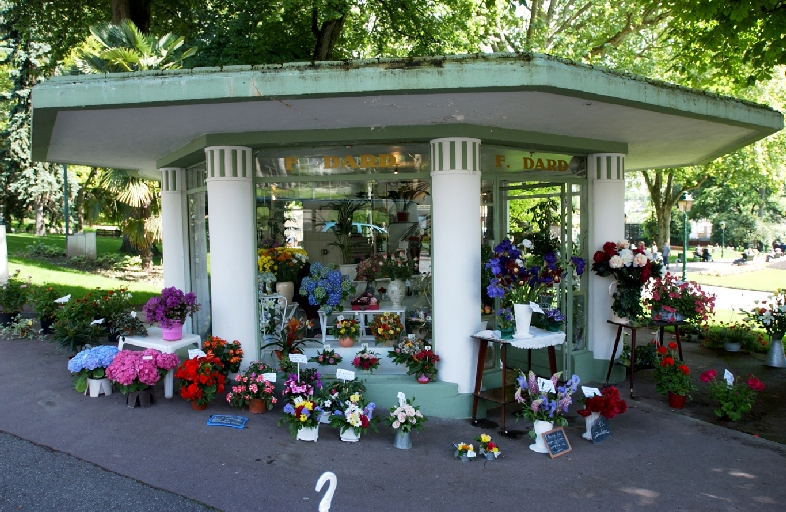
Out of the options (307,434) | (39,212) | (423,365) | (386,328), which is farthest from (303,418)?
(39,212)

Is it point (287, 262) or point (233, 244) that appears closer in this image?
point (233, 244)

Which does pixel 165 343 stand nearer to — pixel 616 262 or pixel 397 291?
pixel 397 291

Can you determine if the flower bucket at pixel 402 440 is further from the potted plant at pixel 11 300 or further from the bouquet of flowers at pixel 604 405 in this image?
the potted plant at pixel 11 300

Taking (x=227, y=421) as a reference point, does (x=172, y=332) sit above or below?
above

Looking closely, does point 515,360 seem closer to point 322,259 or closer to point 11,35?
point 322,259

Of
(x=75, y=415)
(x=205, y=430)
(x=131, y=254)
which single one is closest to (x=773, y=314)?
(x=205, y=430)

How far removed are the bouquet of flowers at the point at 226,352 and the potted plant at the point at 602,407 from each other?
3.52m

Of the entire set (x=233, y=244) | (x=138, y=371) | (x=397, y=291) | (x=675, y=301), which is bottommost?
(x=138, y=371)

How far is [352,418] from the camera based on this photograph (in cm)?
528

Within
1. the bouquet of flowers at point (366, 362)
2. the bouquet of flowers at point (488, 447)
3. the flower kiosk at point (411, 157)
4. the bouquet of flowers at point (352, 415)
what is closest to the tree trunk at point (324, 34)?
the flower kiosk at point (411, 157)

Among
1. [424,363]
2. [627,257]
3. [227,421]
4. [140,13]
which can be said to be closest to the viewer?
[227,421]

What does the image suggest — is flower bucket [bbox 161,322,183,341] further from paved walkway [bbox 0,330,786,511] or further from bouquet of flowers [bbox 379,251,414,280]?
bouquet of flowers [bbox 379,251,414,280]

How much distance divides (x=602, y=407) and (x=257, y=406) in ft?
11.0

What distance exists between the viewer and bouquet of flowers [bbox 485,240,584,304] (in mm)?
5875
